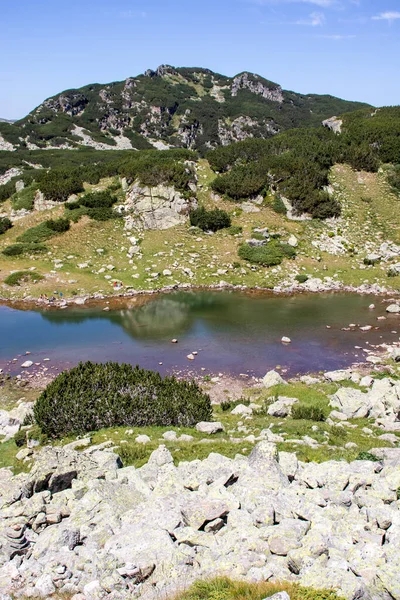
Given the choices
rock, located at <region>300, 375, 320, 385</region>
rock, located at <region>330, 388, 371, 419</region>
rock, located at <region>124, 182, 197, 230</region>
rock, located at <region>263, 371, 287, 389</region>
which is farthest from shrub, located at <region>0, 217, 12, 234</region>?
rock, located at <region>330, 388, 371, 419</region>

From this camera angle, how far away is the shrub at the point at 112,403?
16.6m

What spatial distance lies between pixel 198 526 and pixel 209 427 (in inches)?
287

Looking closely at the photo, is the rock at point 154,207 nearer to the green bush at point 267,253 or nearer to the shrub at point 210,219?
the shrub at point 210,219

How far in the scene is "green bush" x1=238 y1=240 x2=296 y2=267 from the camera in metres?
43.4

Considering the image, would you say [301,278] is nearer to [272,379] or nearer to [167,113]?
[272,379]

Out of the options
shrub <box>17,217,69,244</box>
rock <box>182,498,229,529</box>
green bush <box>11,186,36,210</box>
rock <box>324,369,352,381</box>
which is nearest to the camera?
rock <box>182,498,229,529</box>

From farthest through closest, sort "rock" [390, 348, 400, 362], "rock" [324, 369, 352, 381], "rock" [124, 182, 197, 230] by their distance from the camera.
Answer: "rock" [124, 182, 197, 230] → "rock" [390, 348, 400, 362] → "rock" [324, 369, 352, 381]

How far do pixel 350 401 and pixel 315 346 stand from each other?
1006 cm

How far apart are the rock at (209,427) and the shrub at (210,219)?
33501mm

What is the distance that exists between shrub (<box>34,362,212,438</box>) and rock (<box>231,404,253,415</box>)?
1606 millimetres

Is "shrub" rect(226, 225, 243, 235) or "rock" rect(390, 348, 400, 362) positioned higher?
"shrub" rect(226, 225, 243, 235)

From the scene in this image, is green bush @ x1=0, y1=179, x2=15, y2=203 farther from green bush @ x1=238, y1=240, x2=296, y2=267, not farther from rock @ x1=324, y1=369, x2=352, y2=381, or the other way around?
rock @ x1=324, y1=369, x2=352, y2=381

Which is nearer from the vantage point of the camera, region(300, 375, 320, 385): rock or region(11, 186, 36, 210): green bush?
region(300, 375, 320, 385): rock

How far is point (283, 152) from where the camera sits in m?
58.7
